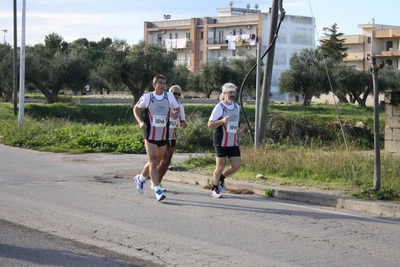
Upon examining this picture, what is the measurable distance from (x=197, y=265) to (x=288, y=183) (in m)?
5.90

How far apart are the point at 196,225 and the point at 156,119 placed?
2.49 metres

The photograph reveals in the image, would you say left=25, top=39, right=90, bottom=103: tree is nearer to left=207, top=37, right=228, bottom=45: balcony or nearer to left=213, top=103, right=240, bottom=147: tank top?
left=207, top=37, right=228, bottom=45: balcony

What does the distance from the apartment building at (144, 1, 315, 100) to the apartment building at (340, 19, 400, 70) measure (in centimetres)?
777

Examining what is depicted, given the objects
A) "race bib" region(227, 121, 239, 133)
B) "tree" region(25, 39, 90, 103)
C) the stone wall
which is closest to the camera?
"race bib" region(227, 121, 239, 133)

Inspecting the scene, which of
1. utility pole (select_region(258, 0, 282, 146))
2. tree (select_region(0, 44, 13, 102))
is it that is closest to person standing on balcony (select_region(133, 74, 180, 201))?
utility pole (select_region(258, 0, 282, 146))

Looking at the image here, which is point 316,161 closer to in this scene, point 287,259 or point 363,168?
point 363,168

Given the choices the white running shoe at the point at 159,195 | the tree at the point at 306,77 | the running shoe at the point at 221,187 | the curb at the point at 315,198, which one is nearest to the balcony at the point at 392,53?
the tree at the point at 306,77

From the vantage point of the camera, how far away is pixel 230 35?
9100 centimetres

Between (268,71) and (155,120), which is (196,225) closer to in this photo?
(155,120)

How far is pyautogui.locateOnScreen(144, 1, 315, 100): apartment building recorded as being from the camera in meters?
88.1

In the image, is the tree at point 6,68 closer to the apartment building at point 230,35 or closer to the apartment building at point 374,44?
the apartment building at point 230,35

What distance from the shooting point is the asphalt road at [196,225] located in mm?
7381

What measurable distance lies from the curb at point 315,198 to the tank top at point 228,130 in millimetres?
1283

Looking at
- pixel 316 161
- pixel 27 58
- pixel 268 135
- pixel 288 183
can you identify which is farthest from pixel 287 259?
pixel 27 58
